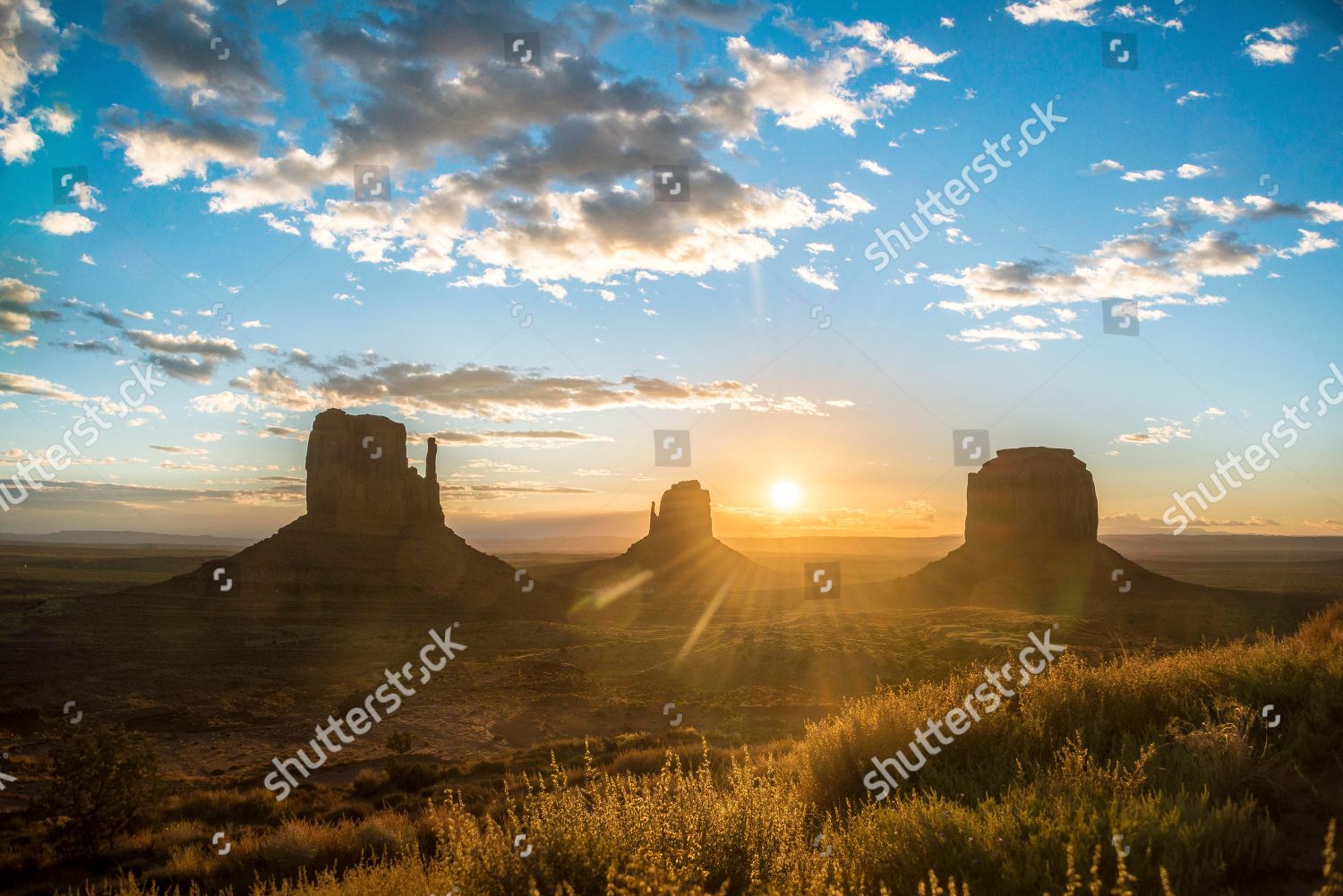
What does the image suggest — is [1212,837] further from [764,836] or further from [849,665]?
[849,665]

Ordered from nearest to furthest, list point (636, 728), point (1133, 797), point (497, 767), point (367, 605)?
point (1133, 797) → point (497, 767) → point (636, 728) → point (367, 605)

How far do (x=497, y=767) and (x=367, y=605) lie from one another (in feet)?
155

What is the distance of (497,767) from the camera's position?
19234 millimetres

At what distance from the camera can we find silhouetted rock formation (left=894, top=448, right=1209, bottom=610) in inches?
2596

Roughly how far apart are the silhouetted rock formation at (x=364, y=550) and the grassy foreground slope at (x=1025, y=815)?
196 ft

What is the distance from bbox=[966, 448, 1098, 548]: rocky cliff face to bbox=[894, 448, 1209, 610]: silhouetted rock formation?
10cm

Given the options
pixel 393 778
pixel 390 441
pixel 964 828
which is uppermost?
pixel 390 441

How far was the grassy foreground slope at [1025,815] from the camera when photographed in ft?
16.3

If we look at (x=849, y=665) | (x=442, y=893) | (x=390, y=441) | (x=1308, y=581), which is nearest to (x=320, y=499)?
(x=390, y=441)
